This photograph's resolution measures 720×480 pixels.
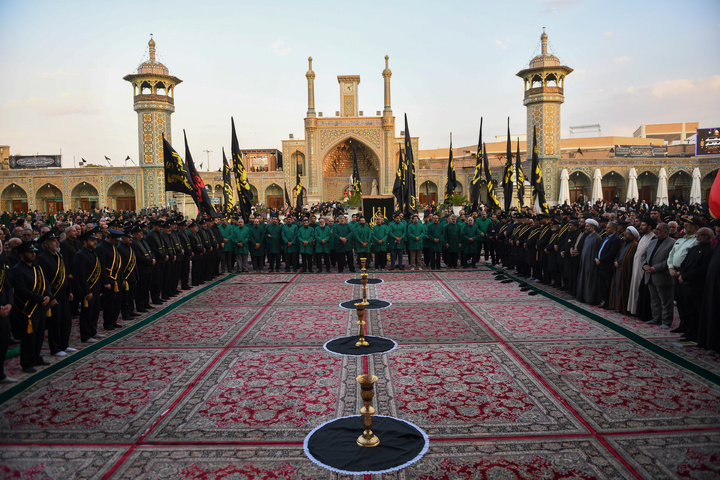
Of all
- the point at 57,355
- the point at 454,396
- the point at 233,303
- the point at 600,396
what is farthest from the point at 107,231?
the point at 600,396

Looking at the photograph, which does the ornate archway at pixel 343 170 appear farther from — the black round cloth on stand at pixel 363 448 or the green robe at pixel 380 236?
the black round cloth on stand at pixel 363 448

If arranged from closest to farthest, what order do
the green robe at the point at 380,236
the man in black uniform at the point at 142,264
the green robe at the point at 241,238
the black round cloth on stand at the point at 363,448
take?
the black round cloth on stand at the point at 363,448
the man in black uniform at the point at 142,264
the green robe at the point at 380,236
the green robe at the point at 241,238

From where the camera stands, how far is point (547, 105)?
90.3ft

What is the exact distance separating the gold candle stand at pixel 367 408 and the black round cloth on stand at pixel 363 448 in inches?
1.3

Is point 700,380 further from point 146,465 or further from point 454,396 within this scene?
point 146,465

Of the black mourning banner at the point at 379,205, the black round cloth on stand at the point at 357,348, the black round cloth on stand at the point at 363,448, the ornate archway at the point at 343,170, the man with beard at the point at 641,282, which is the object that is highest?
the ornate archway at the point at 343,170

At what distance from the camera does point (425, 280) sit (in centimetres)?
944

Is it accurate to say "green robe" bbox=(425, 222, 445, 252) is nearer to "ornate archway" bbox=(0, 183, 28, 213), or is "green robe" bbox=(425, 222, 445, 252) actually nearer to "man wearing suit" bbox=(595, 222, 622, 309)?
"man wearing suit" bbox=(595, 222, 622, 309)

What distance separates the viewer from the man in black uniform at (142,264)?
663 centimetres

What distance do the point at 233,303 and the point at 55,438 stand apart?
14.3 ft

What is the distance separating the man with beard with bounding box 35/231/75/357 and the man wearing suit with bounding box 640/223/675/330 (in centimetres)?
623

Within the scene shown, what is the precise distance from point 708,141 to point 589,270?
30466mm

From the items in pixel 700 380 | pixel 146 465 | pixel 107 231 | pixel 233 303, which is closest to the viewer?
pixel 146 465

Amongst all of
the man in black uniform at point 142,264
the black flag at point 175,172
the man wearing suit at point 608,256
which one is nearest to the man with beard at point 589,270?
the man wearing suit at point 608,256
